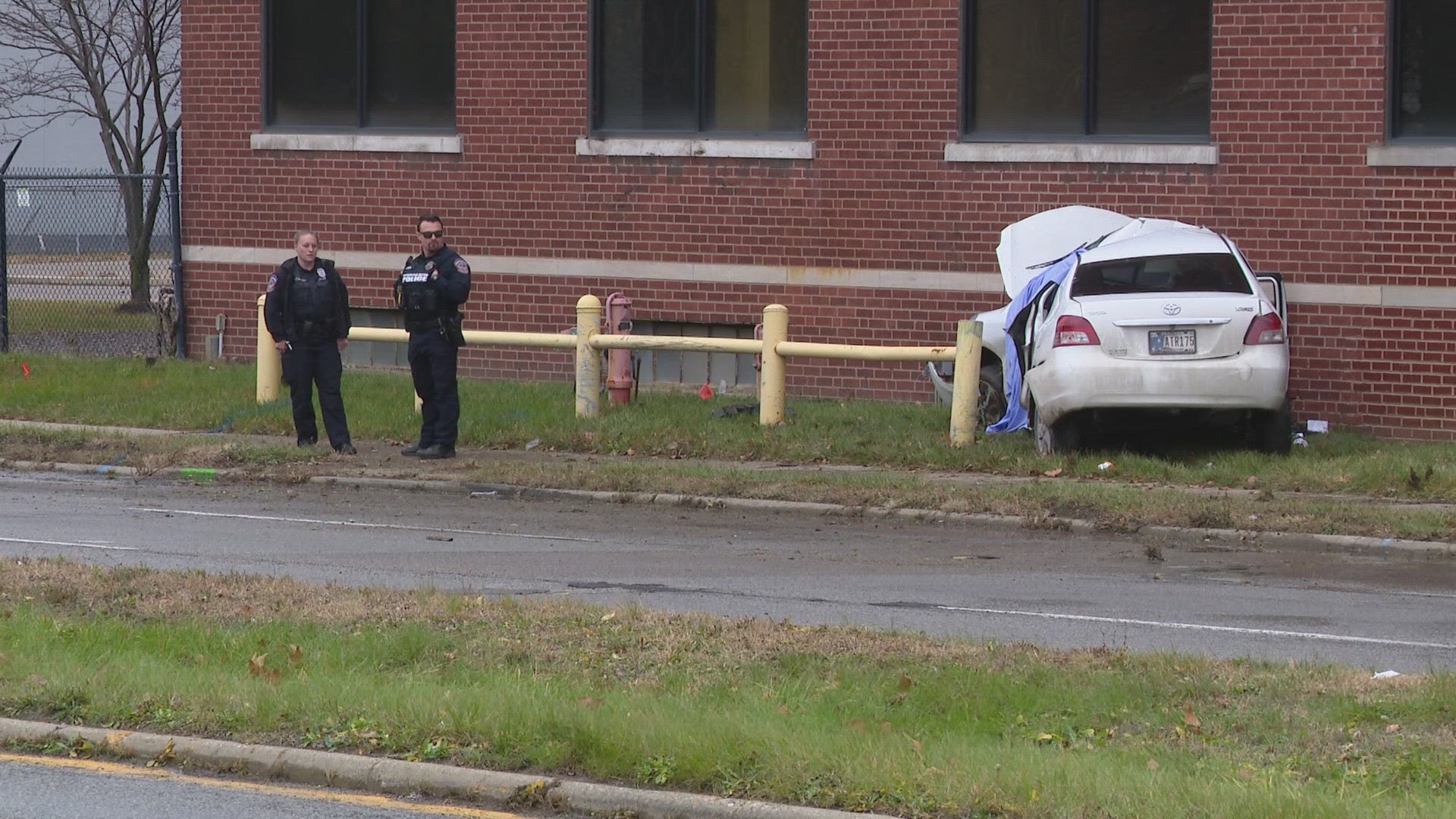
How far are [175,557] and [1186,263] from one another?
764 centimetres

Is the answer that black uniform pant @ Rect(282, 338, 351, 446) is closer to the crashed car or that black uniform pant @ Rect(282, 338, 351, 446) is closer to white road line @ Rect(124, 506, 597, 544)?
white road line @ Rect(124, 506, 597, 544)

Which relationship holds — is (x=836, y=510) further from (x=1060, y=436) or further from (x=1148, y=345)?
(x=1148, y=345)

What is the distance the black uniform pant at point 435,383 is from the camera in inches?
610

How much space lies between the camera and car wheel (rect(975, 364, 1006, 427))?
53.7 feet

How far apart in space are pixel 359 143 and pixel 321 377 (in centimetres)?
513

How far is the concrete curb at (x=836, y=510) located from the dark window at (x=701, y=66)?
235 inches

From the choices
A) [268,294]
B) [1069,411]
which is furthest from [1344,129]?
[268,294]

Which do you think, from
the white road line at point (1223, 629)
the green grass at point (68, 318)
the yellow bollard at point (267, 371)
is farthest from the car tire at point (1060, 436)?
the green grass at point (68, 318)

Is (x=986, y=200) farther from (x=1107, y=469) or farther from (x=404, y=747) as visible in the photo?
(x=404, y=747)

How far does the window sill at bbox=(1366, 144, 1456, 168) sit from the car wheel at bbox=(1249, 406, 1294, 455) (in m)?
3.02

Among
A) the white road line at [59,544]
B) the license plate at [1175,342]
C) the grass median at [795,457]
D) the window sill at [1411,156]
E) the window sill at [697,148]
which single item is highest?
the window sill at [697,148]

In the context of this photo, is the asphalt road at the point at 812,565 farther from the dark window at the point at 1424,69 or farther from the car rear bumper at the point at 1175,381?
the dark window at the point at 1424,69

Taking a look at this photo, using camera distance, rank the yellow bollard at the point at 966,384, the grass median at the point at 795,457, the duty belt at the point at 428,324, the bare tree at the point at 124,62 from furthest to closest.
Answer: the bare tree at the point at 124,62 < the duty belt at the point at 428,324 < the yellow bollard at the point at 966,384 < the grass median at the point at 795,457

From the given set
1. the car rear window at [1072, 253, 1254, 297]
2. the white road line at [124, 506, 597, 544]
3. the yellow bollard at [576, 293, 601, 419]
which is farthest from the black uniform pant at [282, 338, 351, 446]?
the car rear window at [1072, 253, 1254, 297]
